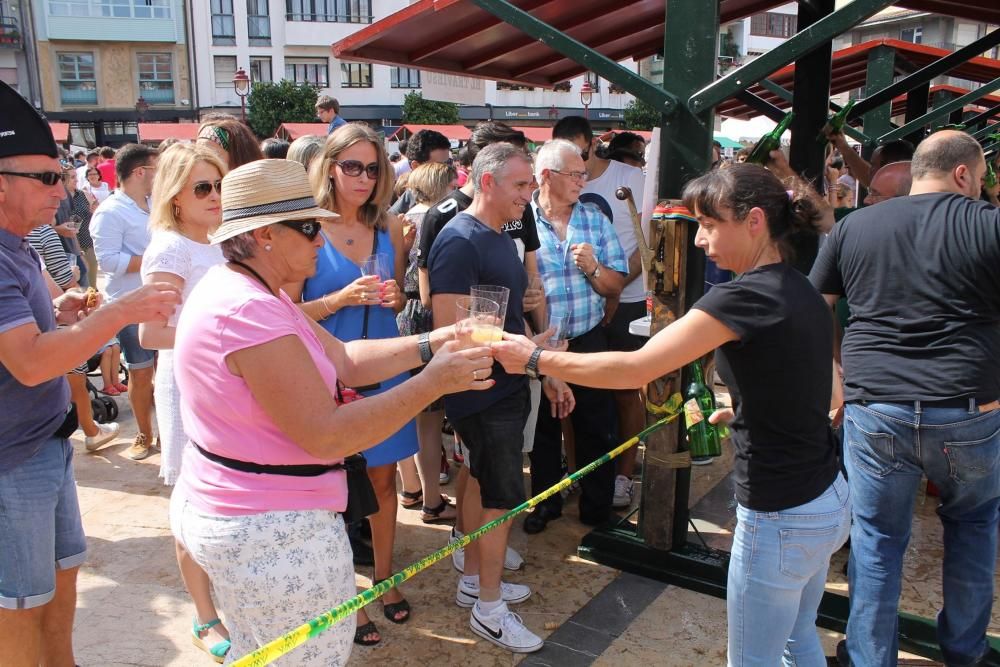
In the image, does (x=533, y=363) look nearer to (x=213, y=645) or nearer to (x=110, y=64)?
(x=213, y=645)

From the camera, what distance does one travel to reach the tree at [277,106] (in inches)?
1577

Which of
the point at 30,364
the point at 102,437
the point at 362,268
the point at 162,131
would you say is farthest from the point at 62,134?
the point at 30,364

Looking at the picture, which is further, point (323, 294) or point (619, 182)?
point (619, 182)

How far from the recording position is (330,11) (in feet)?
153

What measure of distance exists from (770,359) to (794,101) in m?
4.22

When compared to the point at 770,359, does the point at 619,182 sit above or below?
above

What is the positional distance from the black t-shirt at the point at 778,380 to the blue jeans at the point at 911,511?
626 millimetres

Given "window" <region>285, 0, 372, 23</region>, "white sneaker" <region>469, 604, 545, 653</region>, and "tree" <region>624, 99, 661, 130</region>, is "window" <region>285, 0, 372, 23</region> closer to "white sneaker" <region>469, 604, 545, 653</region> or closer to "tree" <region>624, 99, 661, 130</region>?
"tree" <region>624, 99, 661, 130</region>

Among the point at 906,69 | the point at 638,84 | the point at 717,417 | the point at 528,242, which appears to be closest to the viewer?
the point at 717,417

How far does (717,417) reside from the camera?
288 centimetres

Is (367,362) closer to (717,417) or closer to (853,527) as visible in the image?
(717,417)

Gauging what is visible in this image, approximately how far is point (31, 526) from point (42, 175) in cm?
112

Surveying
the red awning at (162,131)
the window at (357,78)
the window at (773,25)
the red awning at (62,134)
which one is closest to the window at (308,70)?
the window at (357,78)

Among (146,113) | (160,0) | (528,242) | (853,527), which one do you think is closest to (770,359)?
(853,527)
